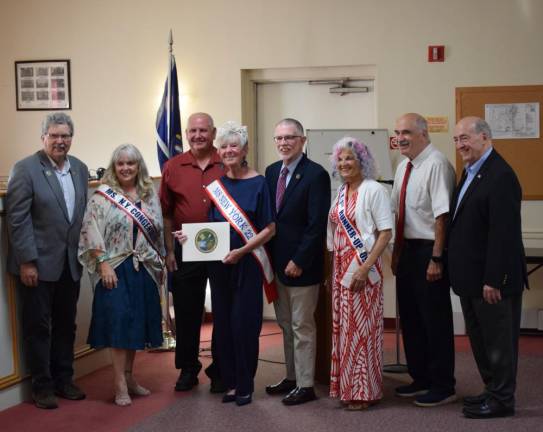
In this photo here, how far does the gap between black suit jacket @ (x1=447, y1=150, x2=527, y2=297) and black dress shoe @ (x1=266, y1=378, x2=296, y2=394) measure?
1.07 meters

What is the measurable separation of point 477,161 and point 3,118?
4389 mm

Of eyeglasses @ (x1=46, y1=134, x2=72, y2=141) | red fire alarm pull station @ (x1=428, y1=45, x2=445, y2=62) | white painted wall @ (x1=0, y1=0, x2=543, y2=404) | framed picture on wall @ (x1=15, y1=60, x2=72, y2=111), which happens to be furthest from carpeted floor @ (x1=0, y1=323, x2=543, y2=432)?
framed picture on wall @ (x1=15, y1=60, x2=72, y2=111)

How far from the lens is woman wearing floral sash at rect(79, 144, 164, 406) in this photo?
3859mm

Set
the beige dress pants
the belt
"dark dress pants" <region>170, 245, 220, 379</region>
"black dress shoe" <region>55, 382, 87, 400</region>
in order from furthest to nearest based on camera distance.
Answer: "dark dress pants" <region>170, 245, 220, 379</region> → "black dress shoe" <region>55, 382, 87, 400</region> → the beige dress pants → the belt

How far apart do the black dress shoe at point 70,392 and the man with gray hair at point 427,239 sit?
175 cm

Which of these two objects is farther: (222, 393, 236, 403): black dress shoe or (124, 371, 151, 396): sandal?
(124, 371, 151, 396): sandal

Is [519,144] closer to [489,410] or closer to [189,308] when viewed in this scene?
[489,410]

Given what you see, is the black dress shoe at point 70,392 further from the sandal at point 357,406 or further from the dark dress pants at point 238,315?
the sandal at point 357,406

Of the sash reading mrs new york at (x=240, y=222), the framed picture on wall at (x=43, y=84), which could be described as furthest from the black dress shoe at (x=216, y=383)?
the framed picture on wall at (x=43, y=84)

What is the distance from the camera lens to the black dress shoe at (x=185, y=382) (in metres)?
4.19

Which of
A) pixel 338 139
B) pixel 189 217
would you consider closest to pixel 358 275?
pixel 189 217

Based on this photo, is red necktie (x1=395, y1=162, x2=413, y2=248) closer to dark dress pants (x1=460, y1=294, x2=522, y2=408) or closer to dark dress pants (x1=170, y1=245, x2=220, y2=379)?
dark dress pants (x1=460, y1=294, x2=522, y2=408)

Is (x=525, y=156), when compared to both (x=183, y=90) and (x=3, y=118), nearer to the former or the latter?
(x=183, y=90)

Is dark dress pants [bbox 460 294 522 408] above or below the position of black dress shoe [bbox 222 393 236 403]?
above
